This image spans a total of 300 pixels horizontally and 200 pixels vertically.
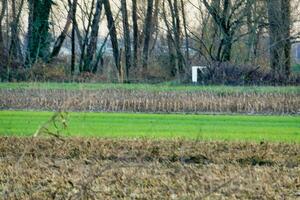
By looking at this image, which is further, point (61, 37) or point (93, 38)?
point (61, 37)

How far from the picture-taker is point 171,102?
28.8 meters

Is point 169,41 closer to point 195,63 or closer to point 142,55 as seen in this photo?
point 142,55

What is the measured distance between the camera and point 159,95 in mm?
29578

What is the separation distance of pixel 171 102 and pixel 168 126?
7.44 meters

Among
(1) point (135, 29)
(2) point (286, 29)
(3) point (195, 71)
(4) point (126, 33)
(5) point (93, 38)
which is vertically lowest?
(3) point (195, 71)

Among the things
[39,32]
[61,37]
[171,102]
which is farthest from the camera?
[61,37]

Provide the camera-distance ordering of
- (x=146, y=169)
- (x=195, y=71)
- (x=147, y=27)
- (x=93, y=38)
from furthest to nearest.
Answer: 1. (x=147, y=27)
2. (x=93, y=38)
3. (x=195, y=71)
4. (x=146, y=169)

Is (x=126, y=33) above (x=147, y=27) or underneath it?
underneath

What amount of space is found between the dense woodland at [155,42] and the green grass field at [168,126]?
48.6 feet

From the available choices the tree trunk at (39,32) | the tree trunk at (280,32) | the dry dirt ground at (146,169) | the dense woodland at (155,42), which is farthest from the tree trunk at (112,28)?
the dry dirt ground at (146,169)

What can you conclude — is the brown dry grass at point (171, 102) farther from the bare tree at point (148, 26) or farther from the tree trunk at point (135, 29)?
the tree trunk at point (135, 29)

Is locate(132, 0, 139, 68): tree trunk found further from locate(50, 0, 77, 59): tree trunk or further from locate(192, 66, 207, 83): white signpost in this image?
locate(192, 66, 207, 83): white signpost

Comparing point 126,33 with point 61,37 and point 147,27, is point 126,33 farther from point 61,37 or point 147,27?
point 61,37

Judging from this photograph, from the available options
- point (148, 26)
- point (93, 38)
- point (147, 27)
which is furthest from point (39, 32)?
point (148, 26)
